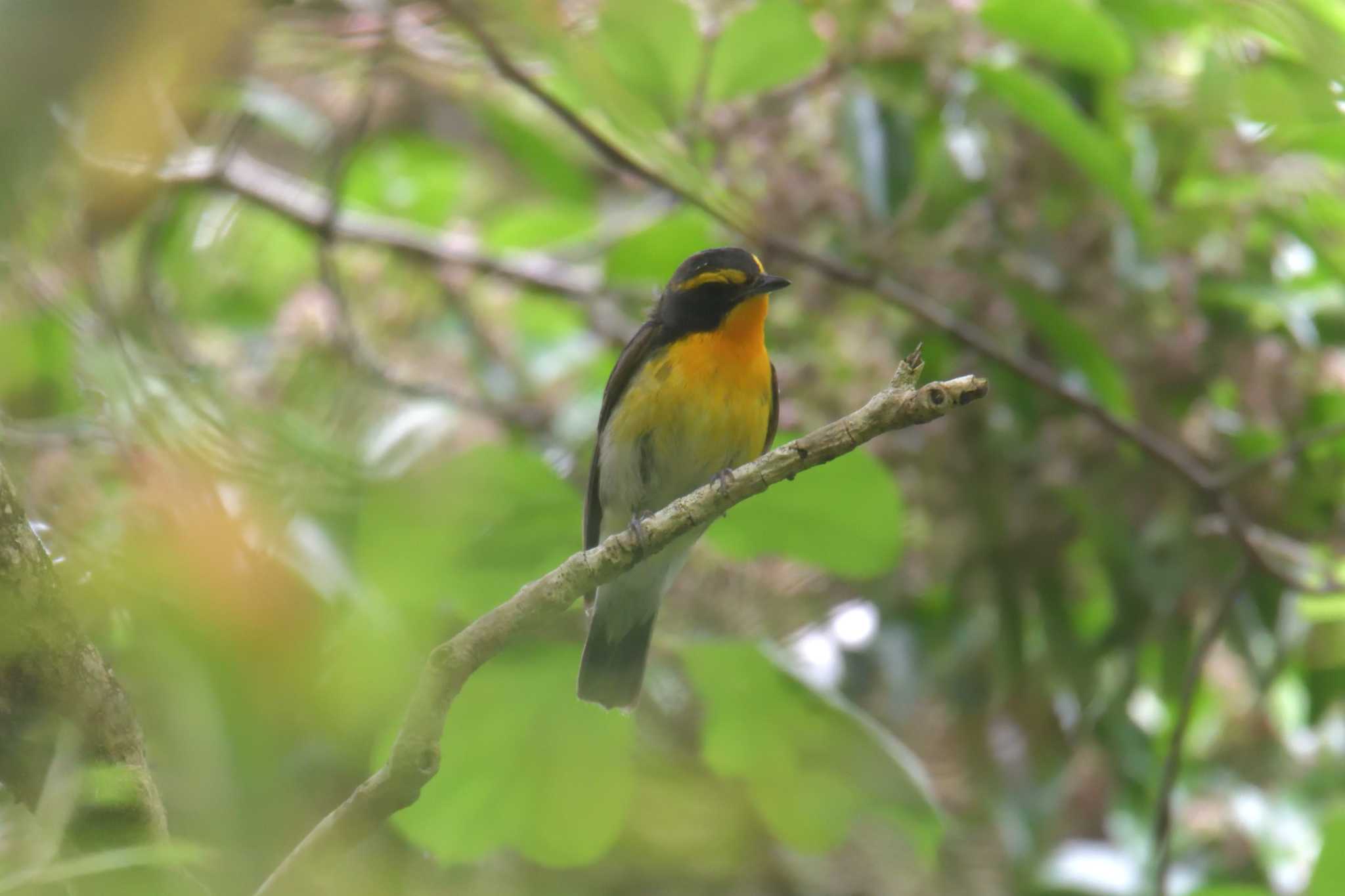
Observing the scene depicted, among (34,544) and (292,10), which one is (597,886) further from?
(292,10)

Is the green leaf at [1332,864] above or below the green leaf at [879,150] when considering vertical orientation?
below

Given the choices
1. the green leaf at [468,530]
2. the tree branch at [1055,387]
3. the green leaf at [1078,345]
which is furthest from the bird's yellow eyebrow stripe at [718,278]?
the green leaf at [468,530]

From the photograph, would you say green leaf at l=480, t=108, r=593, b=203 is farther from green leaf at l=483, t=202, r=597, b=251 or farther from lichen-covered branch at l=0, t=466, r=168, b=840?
lichen-covered branch at l=0, t=466, r=168, b=840

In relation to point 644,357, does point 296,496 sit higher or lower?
higher

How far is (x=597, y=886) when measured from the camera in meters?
1.83

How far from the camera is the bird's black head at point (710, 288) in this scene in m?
3.54

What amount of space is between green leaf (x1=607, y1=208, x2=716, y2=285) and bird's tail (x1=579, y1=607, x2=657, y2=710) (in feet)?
4.06

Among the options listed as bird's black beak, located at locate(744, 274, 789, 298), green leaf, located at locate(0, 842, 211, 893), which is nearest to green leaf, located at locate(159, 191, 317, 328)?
bird's black beak, located at locate(744, 274, 789, 298)

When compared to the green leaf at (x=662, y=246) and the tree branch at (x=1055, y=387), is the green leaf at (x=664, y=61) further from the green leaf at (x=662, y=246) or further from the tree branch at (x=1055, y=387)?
the green leaf at (x=662, y=246)

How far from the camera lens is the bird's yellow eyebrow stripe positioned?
3.58m

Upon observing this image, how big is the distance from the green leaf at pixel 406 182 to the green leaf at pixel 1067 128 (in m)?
2.98

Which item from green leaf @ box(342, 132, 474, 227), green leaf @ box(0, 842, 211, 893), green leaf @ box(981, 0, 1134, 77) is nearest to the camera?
green leaf @ box(0, 842, 211, 893)

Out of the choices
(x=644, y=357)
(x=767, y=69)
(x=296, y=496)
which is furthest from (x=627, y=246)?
(x=296, y=496)

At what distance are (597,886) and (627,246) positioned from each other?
2.66 metres
